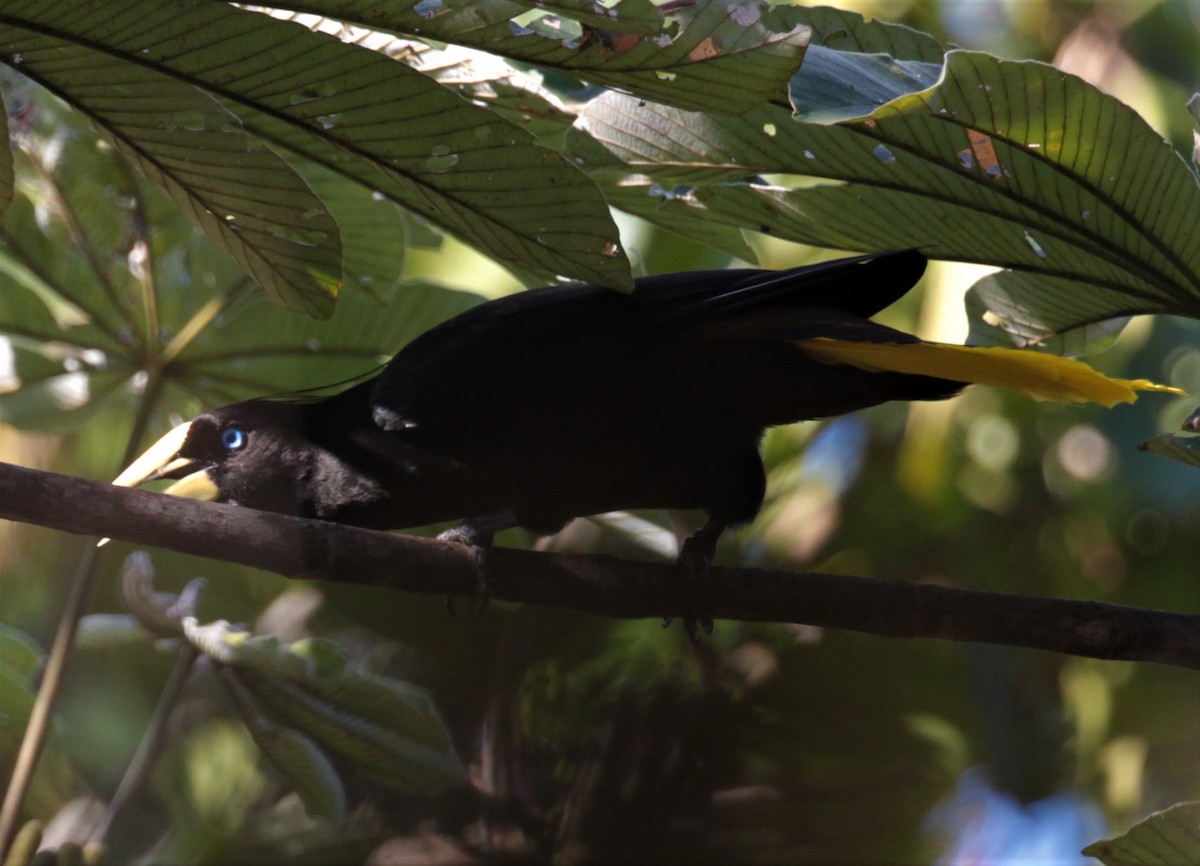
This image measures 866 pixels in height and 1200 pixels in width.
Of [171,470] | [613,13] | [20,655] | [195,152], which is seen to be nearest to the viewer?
[613,13]

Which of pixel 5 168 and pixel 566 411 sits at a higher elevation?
pixel 5 168

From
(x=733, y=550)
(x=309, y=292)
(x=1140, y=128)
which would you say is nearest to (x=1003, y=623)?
(x=1140, y=128)

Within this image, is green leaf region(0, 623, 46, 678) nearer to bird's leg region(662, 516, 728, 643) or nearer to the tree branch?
the tree branch

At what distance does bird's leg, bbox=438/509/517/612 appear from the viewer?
0.96m

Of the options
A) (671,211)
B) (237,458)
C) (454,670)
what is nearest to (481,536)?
(454,670)

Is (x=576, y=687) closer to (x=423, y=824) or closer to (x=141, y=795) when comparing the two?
(x=423, y=824)

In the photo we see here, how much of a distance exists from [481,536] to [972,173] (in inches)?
21.7

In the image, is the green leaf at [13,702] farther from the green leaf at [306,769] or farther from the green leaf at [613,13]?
the green leaf at [613,13]

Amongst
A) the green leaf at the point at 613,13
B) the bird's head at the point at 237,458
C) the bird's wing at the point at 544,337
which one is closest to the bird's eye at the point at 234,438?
the bird's head at the point at 237,458

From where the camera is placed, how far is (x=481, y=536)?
113cm

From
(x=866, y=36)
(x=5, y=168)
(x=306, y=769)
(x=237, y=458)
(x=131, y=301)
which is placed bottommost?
(x=306, y=769)

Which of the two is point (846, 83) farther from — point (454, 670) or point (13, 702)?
point (13, 702)

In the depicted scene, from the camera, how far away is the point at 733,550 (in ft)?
4.58

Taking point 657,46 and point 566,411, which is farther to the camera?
point 566,411
